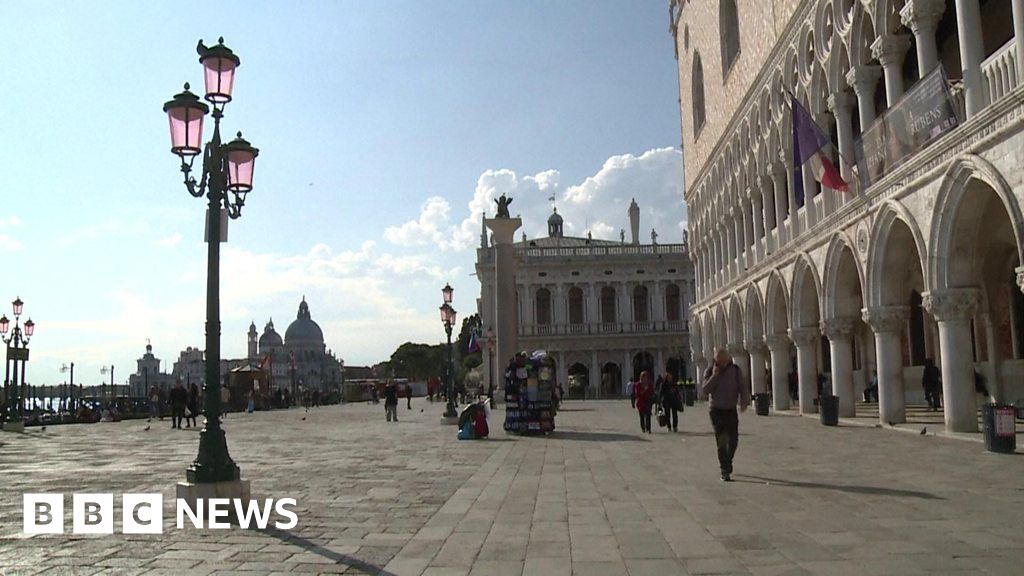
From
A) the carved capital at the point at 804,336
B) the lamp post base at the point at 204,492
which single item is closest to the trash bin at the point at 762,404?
the carved capital at the point at 804,336

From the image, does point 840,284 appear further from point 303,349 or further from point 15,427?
point 303,349

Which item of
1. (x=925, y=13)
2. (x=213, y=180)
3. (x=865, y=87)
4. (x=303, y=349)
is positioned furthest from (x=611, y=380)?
(x=303, y=349)

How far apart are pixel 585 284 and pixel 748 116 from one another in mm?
43370

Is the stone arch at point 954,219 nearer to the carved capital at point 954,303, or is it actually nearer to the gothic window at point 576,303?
the carved capital at point 954,303

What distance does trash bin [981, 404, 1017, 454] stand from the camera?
41.0 feet

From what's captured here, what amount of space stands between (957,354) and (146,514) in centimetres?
1346

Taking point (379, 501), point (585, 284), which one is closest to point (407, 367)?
point (585, 284)

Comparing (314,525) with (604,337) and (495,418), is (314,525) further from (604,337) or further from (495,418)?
(604,337)

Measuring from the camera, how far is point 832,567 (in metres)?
5.78

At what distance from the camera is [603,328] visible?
7081 centimetres

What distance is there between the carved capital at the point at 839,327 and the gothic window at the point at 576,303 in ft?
163

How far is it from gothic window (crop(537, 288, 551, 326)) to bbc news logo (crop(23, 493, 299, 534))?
6187 cm

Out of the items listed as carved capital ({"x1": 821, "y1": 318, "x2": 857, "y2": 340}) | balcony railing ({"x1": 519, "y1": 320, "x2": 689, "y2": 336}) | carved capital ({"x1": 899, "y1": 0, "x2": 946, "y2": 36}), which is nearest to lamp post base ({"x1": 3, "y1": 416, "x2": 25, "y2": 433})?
carved capital ({"x1": 821, "y1": 318, "x2": 857, "y2": 340})

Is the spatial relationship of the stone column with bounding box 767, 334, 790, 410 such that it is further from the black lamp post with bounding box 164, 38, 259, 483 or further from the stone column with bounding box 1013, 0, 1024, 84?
the black lamp post with bounding box 164, 38, 259, 483
